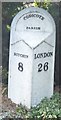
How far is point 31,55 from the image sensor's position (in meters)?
3.77

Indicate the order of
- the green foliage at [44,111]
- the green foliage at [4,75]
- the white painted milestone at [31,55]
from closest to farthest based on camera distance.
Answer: the green foliage at [44,111] → the white painted milestone at [31,55] → the green foliage at [4,75]

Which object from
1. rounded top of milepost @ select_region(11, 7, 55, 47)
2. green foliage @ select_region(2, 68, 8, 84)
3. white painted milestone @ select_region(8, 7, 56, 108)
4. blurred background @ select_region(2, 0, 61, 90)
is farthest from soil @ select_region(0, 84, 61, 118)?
rounded top of milepost @ select_region(11, 7, 55, 47)

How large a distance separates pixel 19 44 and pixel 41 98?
78cm

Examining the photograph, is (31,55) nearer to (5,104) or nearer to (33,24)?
(33,24)

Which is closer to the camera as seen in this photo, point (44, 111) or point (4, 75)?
point (44, 111)

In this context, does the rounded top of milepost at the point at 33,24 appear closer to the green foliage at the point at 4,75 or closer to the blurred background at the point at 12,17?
the blurred background at the point at 12,17

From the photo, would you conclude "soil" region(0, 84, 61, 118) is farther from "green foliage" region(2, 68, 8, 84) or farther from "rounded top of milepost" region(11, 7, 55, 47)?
"rounded top of milepost" region(11, 7, 55, 47)

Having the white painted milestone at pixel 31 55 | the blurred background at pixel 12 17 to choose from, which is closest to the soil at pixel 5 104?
the white painted milestone at pixel 31 55

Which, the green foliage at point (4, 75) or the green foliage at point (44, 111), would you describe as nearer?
the green foliage at point (44, 111)

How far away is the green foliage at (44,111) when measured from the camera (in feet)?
11.9

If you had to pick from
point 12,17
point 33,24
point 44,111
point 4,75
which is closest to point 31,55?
point 33,24

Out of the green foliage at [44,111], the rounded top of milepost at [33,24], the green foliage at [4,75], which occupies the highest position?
the rounded top of milepost at [33,24]

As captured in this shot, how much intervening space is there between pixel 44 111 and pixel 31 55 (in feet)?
2.36

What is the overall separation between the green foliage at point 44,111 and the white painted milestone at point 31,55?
0.11m
